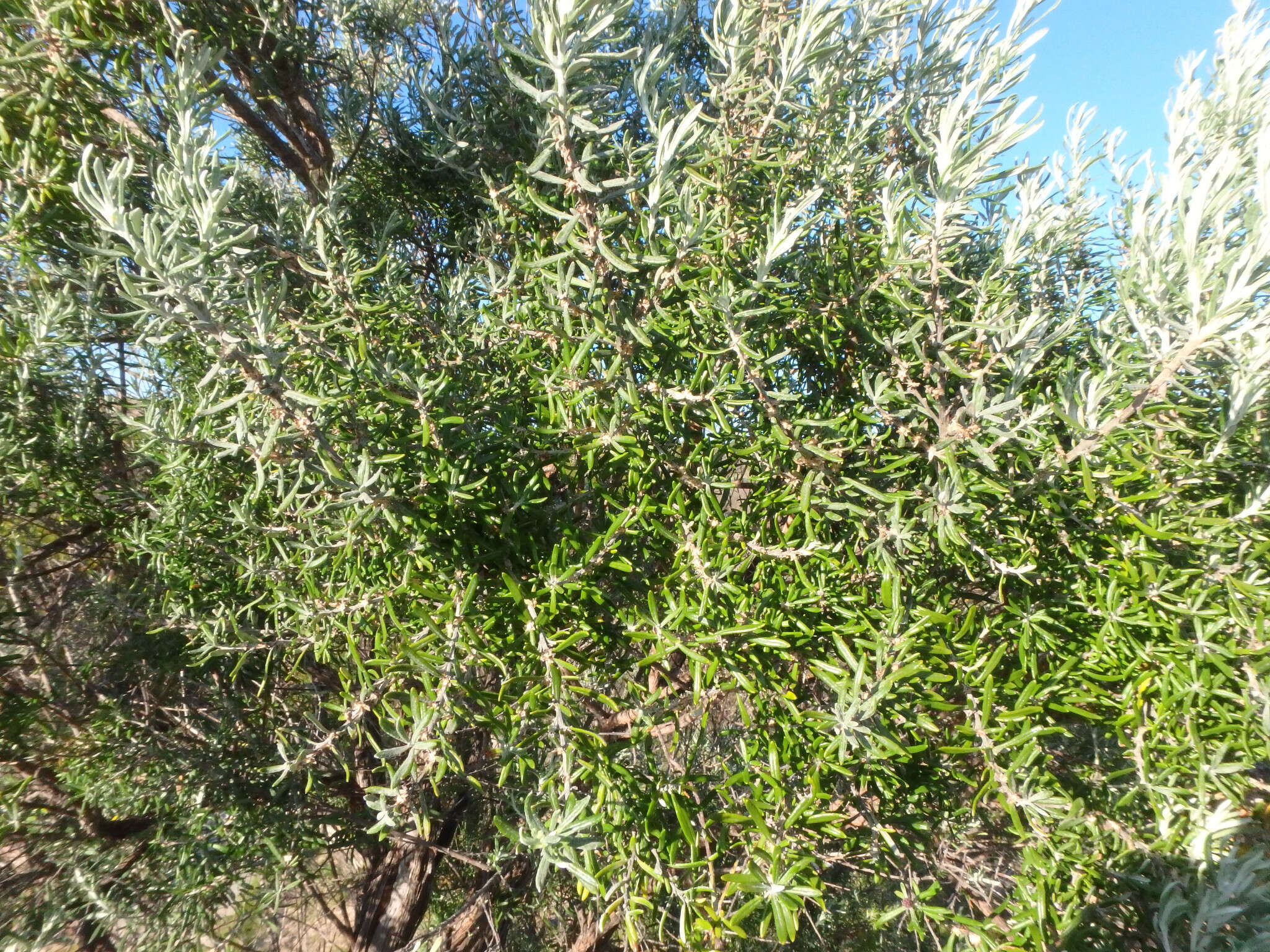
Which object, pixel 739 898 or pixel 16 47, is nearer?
pixel 16 47

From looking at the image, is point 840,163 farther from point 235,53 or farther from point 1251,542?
point 235,53

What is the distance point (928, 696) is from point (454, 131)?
2.33m

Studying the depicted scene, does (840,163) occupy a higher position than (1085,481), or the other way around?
(840,163)

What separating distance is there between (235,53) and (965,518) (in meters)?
2.92

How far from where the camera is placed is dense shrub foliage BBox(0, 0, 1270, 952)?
5.16ft

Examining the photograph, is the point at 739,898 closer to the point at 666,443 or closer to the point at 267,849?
the point at 666,443

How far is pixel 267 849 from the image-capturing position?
263 cm

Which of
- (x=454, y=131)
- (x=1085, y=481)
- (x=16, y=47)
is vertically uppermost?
(x=454, y=131)

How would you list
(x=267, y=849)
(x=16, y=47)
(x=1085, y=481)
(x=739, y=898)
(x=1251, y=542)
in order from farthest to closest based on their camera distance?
1. (x=267, y=849)
2. (x=739, y=898)
3. (x=16, y=47)
4. (x=1251, y=542)
5. (x=1085, y=481)

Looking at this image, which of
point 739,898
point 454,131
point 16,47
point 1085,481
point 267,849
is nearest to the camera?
point 1085,481

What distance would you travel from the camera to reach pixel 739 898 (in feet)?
6.53

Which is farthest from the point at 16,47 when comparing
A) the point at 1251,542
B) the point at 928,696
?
the point at 1251,542

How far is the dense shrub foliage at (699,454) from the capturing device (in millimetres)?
1572

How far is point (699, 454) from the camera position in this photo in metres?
1.80
